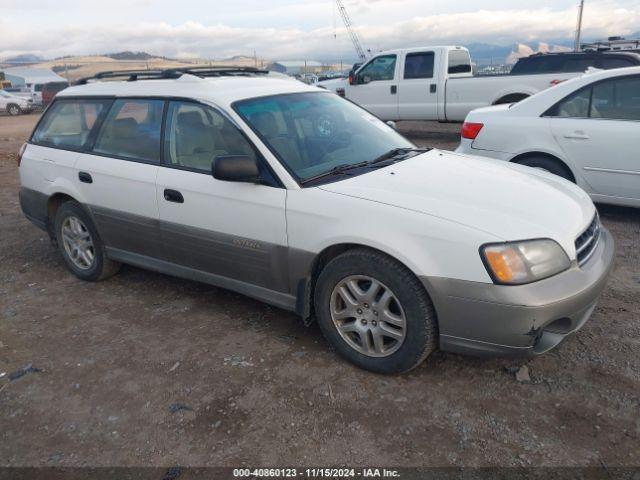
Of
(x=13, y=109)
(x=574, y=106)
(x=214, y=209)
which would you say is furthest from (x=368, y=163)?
(x=13, y=109)

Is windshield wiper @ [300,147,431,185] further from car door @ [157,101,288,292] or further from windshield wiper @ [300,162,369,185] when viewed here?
car door @ [157,101,288,292]

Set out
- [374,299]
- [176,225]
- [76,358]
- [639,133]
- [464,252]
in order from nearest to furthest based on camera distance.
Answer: [464,252] → [374,299] → [76,358] → [176,225] → [639,133]

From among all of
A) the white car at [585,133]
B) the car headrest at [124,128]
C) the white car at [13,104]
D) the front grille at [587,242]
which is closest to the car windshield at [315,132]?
the car headrest at [124,128]

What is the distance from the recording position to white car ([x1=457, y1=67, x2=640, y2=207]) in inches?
203

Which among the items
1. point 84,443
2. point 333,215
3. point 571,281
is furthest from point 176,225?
point 571,281

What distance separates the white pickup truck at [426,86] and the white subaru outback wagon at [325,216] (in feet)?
23.8

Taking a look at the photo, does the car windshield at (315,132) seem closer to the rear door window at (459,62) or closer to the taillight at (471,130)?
the taillight at (471,130)

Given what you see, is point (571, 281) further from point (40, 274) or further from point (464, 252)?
point (40, 274)

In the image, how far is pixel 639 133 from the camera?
5.03m

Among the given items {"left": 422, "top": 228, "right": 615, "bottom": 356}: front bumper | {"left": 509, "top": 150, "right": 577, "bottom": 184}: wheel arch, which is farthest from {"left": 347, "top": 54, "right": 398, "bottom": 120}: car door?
{"left": 422, "top": 228, "right": 615, "bottom": 356}: front bumper

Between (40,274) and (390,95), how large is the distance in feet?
30.2

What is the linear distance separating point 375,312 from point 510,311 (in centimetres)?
74

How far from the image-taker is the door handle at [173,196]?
3703 mm

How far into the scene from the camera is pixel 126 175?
4027 millimetres
